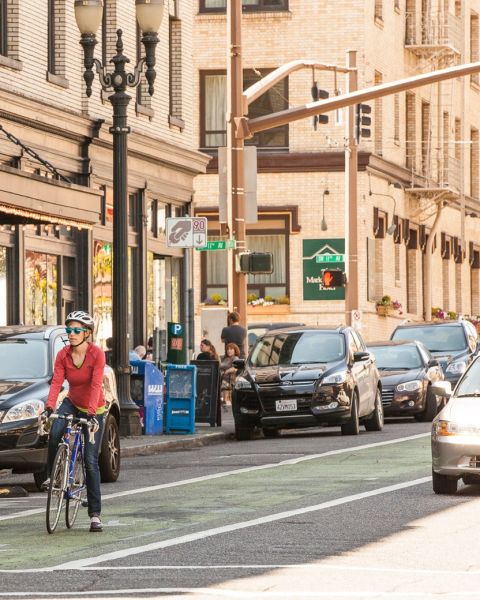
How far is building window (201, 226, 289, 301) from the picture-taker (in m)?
51.5

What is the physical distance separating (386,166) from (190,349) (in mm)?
17166

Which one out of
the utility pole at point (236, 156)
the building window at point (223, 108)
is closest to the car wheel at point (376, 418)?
the utility pole at point (236, 156)

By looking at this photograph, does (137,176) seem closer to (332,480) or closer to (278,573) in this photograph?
(332,480)

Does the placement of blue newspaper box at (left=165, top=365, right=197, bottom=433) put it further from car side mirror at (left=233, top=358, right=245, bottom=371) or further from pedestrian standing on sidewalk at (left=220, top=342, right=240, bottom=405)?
pedestrian standing on sidewalk at (left=220, top=342, right=240, bottom=405)

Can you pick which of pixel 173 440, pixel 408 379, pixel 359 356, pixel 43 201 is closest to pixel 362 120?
pixel 408 379

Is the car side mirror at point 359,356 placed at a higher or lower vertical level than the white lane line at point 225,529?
higher

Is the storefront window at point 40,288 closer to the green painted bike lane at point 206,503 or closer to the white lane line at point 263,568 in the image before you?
the green painted bike lane at point 206,503

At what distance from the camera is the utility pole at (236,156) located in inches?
1220

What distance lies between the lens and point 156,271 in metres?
38.6

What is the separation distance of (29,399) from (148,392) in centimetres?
941

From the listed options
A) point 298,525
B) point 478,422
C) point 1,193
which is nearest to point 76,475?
point 298,525

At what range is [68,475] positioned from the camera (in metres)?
14.9

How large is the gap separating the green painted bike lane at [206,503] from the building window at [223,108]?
2863cm

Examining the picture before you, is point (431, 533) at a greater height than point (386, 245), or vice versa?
point (386, 245)
